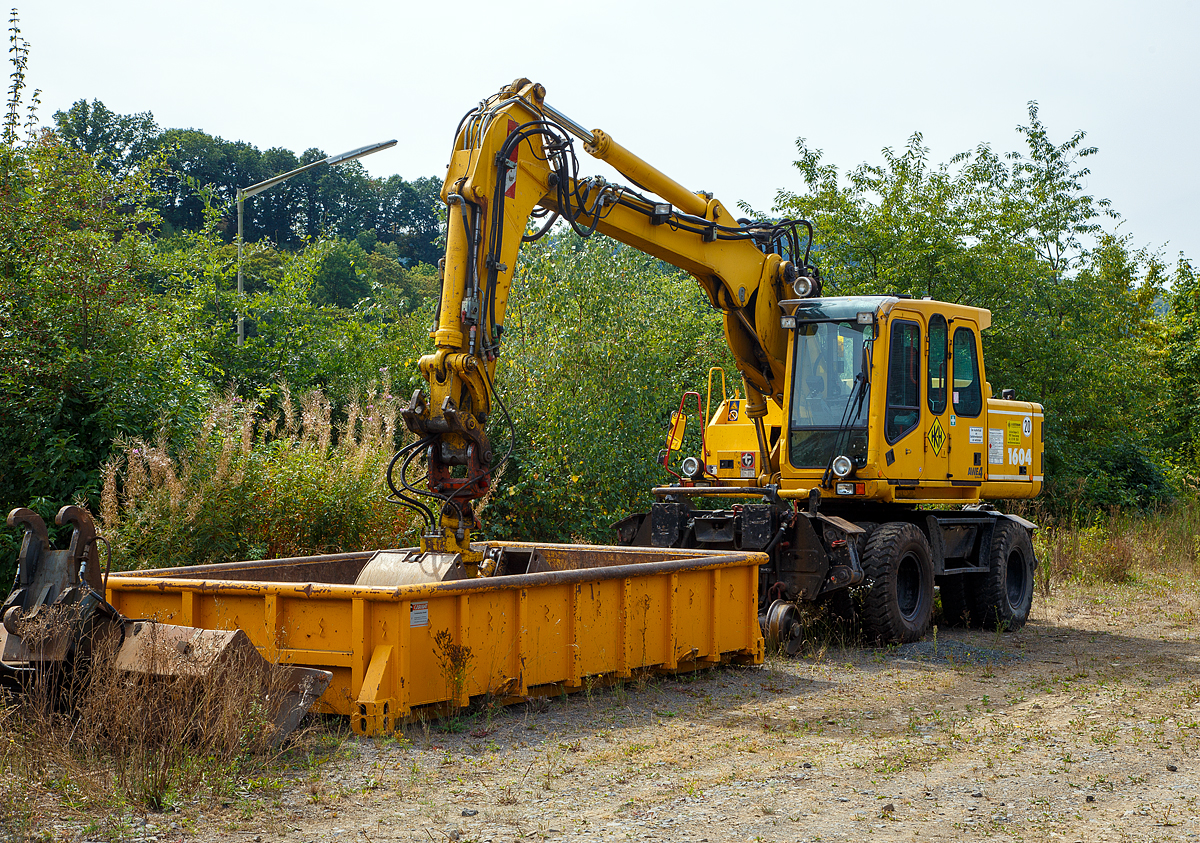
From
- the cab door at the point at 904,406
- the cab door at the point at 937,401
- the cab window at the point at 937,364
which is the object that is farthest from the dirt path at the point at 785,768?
the cab window at the point at 937,364

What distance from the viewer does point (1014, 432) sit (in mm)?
13047

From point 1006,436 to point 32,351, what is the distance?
10175 millimetres

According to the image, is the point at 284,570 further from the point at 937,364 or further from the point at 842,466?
the point at 937,364

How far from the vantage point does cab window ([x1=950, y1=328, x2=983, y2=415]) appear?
12.0m

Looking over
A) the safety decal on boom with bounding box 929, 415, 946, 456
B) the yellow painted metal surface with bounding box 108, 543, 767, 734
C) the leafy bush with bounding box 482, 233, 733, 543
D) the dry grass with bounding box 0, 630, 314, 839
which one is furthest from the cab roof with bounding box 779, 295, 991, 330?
the dry grass with bounding box 0, 630, 314, 839

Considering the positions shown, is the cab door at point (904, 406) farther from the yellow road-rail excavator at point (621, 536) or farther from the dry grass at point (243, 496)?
the dry grass at point (243, 496)

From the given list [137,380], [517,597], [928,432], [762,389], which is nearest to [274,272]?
[137,380]

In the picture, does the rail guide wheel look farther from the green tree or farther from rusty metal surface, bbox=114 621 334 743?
the green tree

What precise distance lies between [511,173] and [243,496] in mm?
4560

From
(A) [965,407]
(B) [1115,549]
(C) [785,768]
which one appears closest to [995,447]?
(A) [965,407]

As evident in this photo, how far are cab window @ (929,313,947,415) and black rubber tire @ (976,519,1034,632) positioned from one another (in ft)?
7.00

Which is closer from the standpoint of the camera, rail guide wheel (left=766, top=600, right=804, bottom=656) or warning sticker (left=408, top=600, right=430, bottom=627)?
warning sticker (left=408, top=600, right=430, bottom=627)

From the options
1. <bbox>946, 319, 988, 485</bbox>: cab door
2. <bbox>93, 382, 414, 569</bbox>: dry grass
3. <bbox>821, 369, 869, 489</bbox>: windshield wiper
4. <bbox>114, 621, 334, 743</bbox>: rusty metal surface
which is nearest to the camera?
<bbox>114, 621, 334, 743</bbox>: rusty metal surface

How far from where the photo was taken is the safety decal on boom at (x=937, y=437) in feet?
38.6
